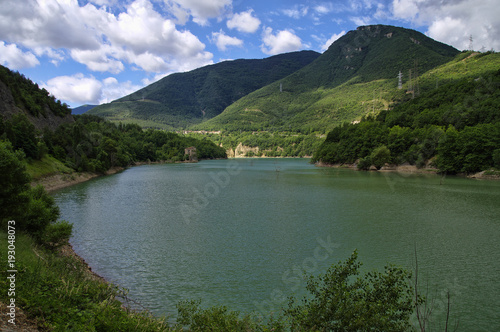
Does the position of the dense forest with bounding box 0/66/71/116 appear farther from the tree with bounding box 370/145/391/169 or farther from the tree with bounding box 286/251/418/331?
the tree with bounding box 370/145/391/169

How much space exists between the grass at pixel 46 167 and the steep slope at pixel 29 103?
993 centimetres

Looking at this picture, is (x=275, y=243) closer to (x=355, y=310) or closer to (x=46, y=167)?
(x=355, y=310)

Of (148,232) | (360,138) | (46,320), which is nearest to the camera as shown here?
(46,320)

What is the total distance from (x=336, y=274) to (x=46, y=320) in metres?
5.84

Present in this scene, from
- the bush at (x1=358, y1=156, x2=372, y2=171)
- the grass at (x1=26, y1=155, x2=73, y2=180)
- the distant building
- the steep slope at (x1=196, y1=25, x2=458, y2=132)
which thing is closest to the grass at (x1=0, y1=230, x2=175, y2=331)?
the grass at (x1=26, y1=155, x2=73, y2=180)

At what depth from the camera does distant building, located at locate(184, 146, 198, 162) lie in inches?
4589

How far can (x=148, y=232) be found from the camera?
1788 cm

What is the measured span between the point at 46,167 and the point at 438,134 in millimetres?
59555

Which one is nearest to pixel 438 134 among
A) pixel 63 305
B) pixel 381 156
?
pixel 381 156

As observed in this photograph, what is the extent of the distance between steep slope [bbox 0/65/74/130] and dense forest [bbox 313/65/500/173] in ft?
207

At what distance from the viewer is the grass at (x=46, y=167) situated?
108ft

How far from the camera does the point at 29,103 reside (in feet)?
186

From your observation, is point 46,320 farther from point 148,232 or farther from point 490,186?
point 490,186

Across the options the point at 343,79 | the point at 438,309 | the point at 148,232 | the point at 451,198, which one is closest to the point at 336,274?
the point at 438,309
